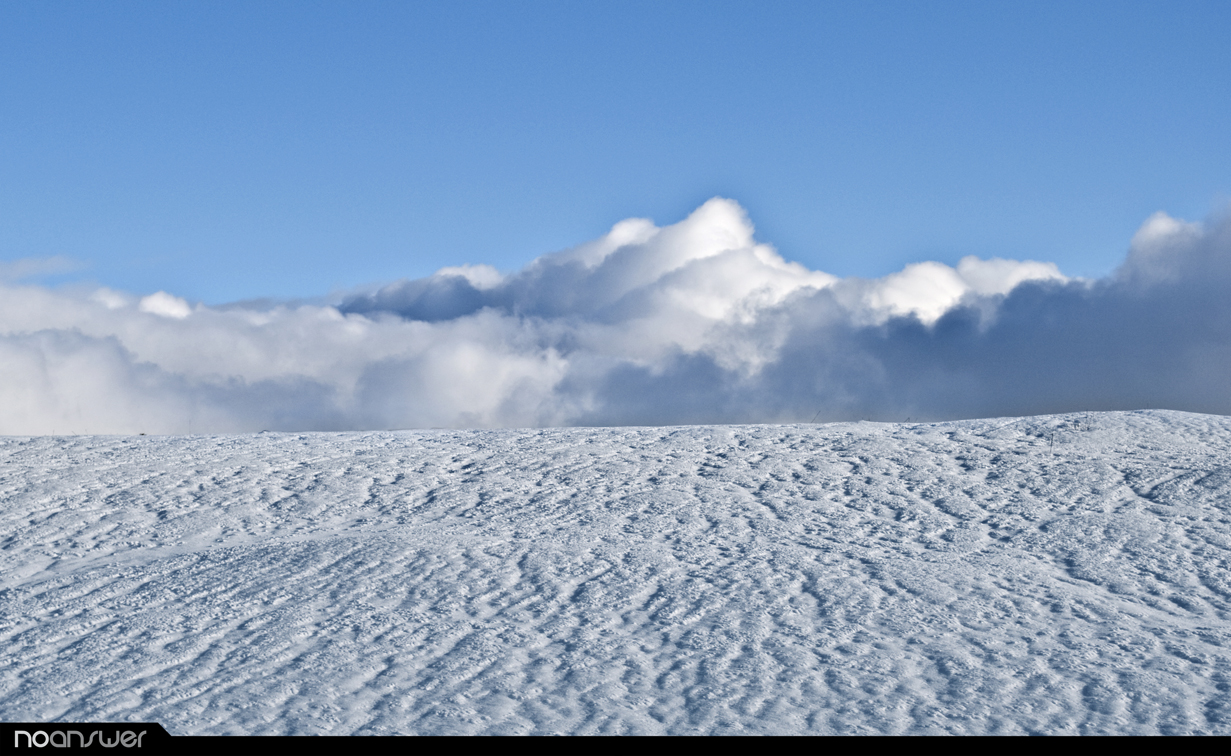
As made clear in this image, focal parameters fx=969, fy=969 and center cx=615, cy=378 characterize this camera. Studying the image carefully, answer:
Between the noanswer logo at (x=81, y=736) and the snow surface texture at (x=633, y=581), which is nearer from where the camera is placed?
the noanswer logo at (x=81, y=736)

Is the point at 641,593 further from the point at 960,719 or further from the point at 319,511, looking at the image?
the point at 319,511

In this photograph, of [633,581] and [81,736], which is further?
[633,581]

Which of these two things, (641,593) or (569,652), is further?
(641,593)

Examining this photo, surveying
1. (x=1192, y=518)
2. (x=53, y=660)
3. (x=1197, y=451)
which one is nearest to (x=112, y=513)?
(x=53, y=660)

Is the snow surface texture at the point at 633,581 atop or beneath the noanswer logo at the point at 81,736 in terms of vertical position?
atop

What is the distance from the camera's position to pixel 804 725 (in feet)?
16.6

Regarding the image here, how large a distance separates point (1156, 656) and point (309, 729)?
16.8ft

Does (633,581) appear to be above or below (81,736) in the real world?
above

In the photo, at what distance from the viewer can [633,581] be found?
7461 mm

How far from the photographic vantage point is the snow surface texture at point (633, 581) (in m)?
5.38

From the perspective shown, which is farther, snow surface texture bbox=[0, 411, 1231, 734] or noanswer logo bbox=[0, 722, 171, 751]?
snow surface texture bbox=[0, 411, 1231, 734]

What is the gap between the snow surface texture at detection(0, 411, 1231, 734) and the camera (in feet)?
17.6

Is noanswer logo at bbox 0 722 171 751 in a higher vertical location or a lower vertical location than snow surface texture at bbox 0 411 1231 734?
lower
